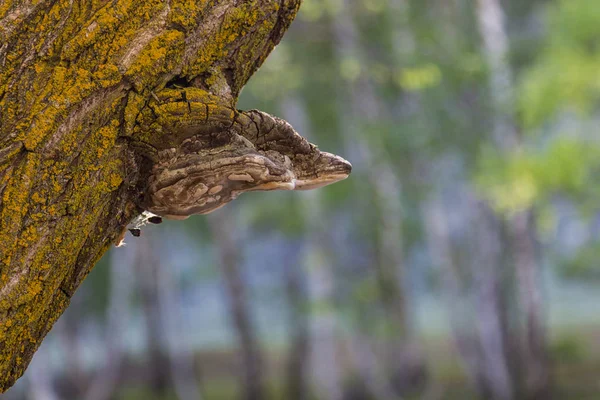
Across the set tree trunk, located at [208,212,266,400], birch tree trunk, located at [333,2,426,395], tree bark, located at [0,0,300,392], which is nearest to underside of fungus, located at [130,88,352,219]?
tree bark, located at [0,0,300,392]

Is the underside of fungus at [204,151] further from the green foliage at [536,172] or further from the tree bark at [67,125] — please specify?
the green foliage at [536,172]

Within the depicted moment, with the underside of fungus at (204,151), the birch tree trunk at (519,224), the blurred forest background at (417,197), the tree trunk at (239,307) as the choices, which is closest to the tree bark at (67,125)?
the underside of fungus at (204,151)

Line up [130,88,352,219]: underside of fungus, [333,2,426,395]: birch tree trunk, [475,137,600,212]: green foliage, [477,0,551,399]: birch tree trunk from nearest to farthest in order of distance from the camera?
[130,88,352,219]: underside of fungus, [475,137,600,212]: green foliage, [477,0,551,399]: birch tree trunk, [333,2,426,395]: birch tree trunk

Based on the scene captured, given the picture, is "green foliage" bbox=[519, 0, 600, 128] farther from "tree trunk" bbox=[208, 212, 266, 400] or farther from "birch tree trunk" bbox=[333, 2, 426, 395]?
"tree trunk" bbox=[208, 212, 266, 400]

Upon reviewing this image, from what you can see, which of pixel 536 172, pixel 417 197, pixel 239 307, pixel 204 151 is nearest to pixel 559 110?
pixel 536 172

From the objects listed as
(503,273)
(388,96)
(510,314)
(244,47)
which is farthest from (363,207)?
(244,47)
